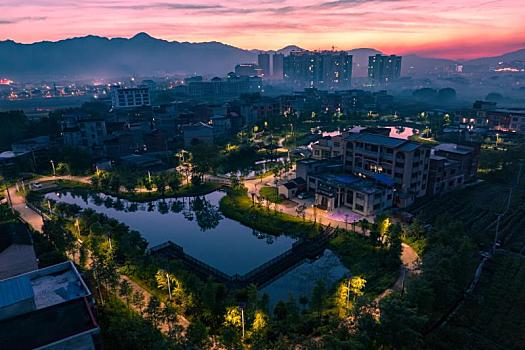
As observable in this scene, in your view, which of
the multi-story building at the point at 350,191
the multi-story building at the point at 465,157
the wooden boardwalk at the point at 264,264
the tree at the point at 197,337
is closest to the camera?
the tree at the point at 197,337

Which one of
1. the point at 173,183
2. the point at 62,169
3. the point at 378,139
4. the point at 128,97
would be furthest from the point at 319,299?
the point at 128,97

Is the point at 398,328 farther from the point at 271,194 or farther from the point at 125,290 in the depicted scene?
the point at 271,194

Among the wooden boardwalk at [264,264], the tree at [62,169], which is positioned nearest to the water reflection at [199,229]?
the wooden boardwalk at [264,264]

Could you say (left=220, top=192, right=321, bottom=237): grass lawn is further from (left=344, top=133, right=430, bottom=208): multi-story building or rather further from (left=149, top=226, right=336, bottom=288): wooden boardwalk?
(left=344, top=133, right=430, bottom=208): multi-story building

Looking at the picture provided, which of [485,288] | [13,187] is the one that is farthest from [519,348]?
[13,187]

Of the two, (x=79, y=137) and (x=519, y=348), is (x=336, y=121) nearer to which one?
(x=79, y=137)

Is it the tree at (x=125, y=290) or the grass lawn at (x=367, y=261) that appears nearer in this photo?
the tree at (x=125, y=290)

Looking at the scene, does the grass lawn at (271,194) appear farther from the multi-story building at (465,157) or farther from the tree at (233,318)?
the multi-story building at (465,157)
